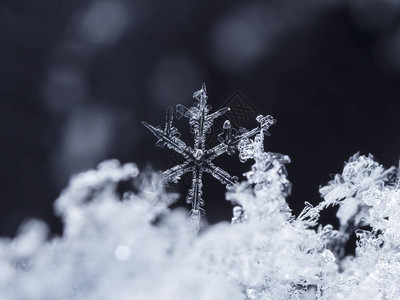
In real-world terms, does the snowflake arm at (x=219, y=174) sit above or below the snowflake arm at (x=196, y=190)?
above

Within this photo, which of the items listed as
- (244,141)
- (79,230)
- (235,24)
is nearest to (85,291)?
(79,230)

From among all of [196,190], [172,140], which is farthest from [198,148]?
[196,190]

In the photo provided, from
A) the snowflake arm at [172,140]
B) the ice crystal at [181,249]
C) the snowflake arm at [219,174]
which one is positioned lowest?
the ice crystal at [181,249]

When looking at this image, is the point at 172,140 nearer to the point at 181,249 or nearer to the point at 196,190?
the point at 196,190

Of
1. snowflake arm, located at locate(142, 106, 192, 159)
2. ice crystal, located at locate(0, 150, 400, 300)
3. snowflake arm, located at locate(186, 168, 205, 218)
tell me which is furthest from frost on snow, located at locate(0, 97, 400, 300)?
snowflake arm, located at locate(142, 106, 192, 159)

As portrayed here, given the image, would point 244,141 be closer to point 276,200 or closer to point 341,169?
point 276,200

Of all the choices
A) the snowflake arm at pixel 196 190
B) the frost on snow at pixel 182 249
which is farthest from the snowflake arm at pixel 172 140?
the frost on snow at pixel 182 249

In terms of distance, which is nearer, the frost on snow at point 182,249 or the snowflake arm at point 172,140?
the frost on snow at point 182,249

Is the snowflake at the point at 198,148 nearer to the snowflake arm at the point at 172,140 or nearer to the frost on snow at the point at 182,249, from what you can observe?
the snowflake arm at the point at 172,140

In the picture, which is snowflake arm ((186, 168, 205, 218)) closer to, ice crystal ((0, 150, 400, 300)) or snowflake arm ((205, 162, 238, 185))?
snowflake arm ((205, 162, 238, 185))
